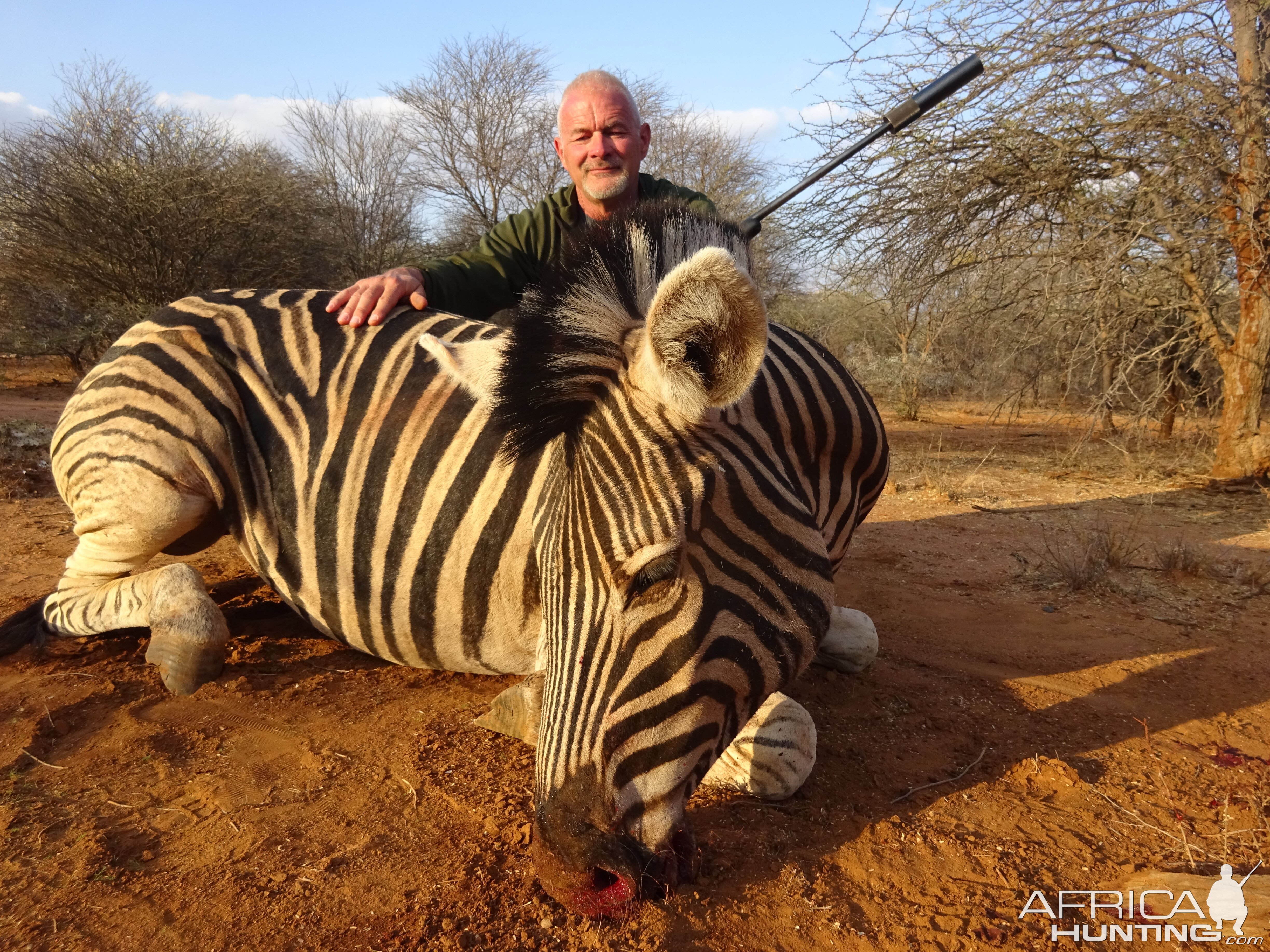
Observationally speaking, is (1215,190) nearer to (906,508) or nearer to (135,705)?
(906,508)

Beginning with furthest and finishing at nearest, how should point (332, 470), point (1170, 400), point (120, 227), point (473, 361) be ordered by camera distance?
point (120, 227) → point (1170, 400) → point (332, 470) → point (473, 361)

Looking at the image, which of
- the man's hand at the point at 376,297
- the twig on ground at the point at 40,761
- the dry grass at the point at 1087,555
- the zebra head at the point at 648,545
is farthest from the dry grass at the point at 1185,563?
the twig on ground at the point at 40,761

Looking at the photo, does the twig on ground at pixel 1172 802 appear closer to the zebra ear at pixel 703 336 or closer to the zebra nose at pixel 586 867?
the zebra nose at pixel 586 867

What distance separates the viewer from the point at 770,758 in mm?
2238

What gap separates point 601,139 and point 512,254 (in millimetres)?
823

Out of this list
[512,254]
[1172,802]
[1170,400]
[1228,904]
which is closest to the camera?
[1228,904]

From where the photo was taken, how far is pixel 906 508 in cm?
714

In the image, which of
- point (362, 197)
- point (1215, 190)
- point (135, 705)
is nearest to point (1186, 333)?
point (1215, 190)

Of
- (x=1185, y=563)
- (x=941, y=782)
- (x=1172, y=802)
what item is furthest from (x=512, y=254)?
(x=1185, y=563)

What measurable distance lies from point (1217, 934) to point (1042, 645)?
212 cm

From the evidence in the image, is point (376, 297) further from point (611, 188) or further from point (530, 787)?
point (530, 787)

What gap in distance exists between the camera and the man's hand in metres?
3.02

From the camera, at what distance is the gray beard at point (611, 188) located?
3736 millimetres

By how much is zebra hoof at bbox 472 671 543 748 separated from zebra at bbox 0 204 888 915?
23mm
